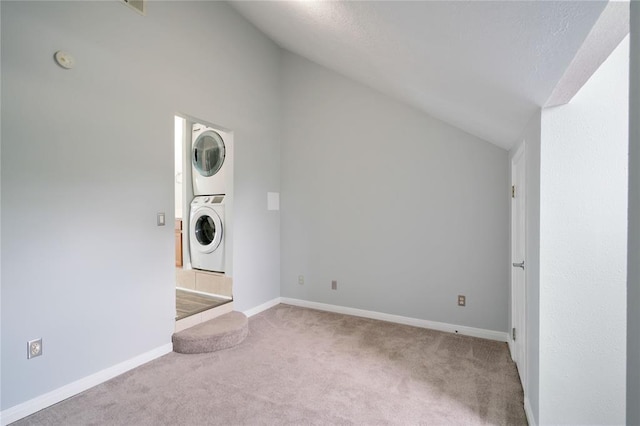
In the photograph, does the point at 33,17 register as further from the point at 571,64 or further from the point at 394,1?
the point at 571,64

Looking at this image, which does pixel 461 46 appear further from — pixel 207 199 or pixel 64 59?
pixel 207 199

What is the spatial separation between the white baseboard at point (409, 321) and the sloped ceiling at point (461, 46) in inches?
70.2

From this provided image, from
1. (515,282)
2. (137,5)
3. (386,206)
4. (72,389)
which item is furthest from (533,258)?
(137,5)

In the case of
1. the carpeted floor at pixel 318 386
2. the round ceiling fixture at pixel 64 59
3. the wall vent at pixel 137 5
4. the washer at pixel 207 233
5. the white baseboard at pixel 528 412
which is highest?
the wall vent at pixel 137 5

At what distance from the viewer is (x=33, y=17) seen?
6.42ft

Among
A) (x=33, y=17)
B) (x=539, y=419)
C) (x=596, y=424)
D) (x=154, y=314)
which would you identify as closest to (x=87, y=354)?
(x=154, y=314)

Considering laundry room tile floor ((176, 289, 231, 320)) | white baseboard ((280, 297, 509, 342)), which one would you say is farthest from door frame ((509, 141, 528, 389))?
laundry room tile floor ((176, 289, 231, 320))

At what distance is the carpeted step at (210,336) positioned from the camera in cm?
280

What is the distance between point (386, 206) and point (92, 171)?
267cm

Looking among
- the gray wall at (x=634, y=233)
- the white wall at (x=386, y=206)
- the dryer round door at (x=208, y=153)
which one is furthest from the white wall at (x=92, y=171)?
the gray wall at (x=634, y=233)

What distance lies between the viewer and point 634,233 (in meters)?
0.55

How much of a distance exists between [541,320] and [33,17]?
3347 mm

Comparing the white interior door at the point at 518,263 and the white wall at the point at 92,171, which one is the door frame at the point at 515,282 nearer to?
the white interior door at the point at 518,263

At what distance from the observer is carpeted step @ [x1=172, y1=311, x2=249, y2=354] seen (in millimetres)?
2805
